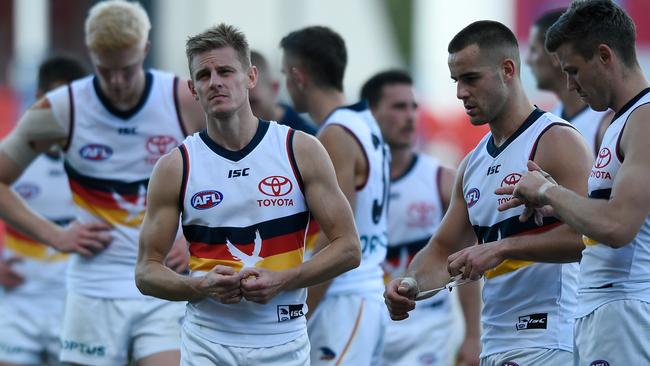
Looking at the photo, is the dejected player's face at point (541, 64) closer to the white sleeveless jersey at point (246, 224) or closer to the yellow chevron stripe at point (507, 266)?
the yellow chevron stripe at point (507, 266)

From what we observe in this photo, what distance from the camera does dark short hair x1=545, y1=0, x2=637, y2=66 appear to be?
571 cm

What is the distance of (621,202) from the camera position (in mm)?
5402

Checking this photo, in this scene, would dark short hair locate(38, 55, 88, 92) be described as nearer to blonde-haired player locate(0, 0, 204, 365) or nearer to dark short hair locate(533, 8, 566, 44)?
blonde-haired player locate(0, 0, 204, 365)

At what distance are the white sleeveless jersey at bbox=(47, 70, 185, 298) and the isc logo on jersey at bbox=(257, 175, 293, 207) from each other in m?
1.82

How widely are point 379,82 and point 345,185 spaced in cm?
256

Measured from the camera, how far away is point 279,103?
10.7 meters

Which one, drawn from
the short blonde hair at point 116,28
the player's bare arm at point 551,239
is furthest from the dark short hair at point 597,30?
the short blonde hair at point 116,28

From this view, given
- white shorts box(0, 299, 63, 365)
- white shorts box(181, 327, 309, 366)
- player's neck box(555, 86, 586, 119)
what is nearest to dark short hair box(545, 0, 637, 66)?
white shorts box(181, 327, 309, 366)

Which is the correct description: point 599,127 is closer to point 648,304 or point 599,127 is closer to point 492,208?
point 492,208

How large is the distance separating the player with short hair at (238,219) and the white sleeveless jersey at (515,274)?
27.1 inches

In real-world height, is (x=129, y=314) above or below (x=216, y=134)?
below

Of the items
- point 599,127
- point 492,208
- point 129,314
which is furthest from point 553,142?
point 129,314

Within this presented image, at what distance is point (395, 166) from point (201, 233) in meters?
3.90

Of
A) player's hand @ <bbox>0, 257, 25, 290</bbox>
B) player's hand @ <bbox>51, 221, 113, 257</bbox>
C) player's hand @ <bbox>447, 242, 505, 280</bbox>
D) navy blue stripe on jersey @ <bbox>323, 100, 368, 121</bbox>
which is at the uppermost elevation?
navy blue stripe on jersey @ <bbox>323, 100, 368, 121</bbox>
